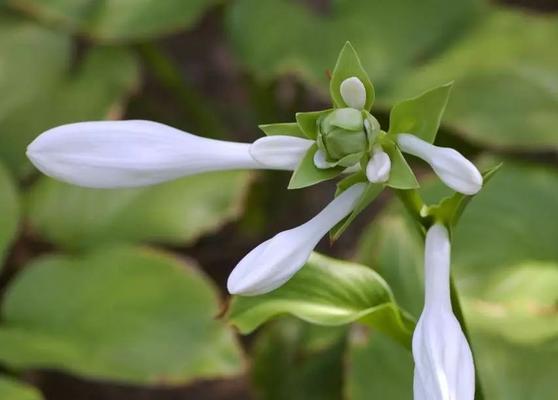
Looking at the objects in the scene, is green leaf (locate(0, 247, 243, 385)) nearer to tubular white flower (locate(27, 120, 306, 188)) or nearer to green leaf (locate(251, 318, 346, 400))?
green leaf (locate(251, 318, 346, 400))

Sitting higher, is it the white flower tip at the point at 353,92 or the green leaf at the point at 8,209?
the white flower tip at the point at 353,92

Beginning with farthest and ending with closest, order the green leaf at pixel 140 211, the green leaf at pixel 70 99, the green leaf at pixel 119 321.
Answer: the green leaf at pixel 70 99 < the green leaf at pixel 140 211 < the green leaf at pixel 119 321

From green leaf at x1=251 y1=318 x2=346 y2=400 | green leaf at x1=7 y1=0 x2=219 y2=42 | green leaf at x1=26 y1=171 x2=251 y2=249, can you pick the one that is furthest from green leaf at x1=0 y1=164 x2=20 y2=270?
green leaf at x1=251 y1=318 x2=346 y2=400

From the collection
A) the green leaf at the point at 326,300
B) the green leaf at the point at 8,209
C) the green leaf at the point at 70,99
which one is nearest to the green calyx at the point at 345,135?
the green leaf at the point at 326,300

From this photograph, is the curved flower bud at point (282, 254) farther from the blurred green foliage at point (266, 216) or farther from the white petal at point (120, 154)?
the blurred green foliage at point (266, 216)

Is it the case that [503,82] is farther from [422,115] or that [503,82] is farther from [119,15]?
[422,115]

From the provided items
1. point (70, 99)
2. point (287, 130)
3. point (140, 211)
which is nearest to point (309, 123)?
point (287, 130)

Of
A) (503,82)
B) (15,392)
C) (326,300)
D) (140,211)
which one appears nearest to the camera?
(326,300)

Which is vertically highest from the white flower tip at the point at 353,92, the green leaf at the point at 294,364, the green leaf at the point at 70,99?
the white flower tip at the point at 353,92
